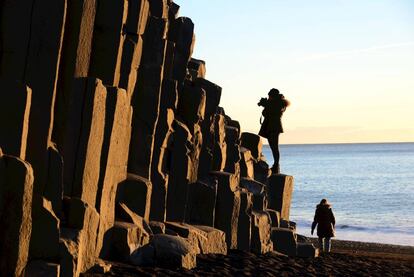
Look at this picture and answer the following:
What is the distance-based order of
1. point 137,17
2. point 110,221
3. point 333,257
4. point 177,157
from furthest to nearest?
point 333,257 < point 177,157 < point 137,17 < point 110,221

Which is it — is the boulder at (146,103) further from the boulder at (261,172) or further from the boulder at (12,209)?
the boulder at (261,172)

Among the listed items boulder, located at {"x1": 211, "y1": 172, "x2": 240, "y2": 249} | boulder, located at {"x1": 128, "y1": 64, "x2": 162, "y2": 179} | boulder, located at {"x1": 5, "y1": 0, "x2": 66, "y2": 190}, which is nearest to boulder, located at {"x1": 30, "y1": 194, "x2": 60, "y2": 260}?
boulder, located at {"x1": 5, "y1": 0, "x2": 66, "y2": 190}

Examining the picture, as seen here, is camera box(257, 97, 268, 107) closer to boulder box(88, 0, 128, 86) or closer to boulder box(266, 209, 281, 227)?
boulder box(266, 209, 281, 227)

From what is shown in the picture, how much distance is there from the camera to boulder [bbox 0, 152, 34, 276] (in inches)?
408

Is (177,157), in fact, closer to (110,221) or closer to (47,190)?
(110,221)

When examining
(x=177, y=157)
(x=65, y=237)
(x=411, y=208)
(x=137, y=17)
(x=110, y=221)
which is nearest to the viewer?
(x=65, y=237)

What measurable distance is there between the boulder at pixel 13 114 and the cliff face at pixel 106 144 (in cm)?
1

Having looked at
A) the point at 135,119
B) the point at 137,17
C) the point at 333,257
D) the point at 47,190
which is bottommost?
the point at 333,257

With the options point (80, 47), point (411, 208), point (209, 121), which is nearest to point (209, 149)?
point (209, 121)

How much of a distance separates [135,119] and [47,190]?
3834 millimetres

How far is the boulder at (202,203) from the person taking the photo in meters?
17.6

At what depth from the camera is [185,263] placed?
13844 mm

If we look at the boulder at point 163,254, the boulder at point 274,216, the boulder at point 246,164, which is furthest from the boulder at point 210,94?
the boulder at point 163,254

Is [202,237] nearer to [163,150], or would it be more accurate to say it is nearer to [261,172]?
[163,150]
